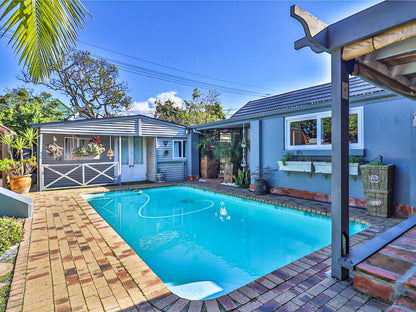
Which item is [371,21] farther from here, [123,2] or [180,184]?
[123,2]

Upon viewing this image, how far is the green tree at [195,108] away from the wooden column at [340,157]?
18.1 metres

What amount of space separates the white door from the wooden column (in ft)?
33.0

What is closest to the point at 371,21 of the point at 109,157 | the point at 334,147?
the point at 334,147

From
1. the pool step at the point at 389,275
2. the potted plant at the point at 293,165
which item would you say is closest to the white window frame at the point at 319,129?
the potted plant at the point at 293,165

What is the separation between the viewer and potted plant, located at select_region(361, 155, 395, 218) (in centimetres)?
470

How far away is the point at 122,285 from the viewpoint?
2.42 metres

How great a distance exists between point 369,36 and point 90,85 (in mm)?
19216

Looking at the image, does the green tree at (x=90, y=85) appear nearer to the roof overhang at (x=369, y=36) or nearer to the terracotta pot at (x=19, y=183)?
the terracotta pot at (x=19, y=183)

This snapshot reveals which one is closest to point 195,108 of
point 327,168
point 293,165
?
point 293,165

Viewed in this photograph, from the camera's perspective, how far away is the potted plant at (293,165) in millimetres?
6320

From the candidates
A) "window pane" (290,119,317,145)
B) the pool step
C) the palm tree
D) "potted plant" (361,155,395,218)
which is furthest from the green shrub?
"window pane" (290,119,317,145)

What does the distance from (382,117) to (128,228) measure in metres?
6.30

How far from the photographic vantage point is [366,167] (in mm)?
4895

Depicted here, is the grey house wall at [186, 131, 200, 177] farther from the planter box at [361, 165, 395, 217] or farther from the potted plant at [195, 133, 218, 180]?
the planter box at [361, 165, 395, 217]
